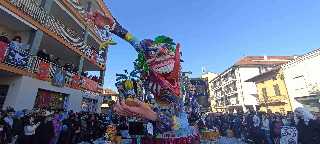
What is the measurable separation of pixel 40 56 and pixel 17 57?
4.10ft

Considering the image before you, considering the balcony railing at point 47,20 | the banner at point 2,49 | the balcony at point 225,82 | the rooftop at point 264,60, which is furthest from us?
the balcony at point 225,82

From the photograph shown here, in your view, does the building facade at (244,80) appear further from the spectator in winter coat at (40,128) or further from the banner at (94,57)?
the spectator in winter coat at (40,128)

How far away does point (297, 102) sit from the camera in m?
17.7

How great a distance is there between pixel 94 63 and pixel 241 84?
78.3 feet

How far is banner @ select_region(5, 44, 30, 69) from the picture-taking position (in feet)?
19.5

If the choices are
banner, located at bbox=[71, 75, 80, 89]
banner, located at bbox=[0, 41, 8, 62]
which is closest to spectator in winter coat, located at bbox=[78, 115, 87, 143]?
banner, located at bbox=[0, 41, 8, 62]

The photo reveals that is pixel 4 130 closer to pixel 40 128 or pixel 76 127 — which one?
pixel 40 128

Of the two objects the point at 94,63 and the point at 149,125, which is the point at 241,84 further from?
the point at 149,125

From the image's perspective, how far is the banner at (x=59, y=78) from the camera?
8.09 m

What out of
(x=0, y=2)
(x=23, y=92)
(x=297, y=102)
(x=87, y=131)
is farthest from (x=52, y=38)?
(x=297, y=102)

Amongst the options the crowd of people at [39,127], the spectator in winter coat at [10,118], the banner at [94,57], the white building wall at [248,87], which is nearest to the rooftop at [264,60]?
the white building wall at [248,87]

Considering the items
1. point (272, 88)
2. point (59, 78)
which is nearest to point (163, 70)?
point (59, 78)

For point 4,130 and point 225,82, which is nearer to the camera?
point 4,130

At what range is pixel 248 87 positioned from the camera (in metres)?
26.2
